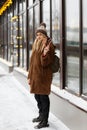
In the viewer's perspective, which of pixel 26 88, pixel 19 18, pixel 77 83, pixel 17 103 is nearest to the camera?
pixel 77 83

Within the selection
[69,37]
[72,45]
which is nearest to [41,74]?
[72,45]

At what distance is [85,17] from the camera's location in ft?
21.2

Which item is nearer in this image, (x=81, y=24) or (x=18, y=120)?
(x=81, y=24)

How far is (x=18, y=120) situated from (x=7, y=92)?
4.23m

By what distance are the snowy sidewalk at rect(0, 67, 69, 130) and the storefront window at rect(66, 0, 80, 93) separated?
73 cm

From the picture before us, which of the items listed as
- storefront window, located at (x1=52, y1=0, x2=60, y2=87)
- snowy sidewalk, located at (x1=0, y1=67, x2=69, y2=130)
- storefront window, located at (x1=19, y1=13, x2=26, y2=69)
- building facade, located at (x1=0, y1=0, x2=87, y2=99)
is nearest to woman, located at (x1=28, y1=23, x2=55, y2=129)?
snowy sidewalk, located at (x1=0, y1=67, x2=69, y2=130)

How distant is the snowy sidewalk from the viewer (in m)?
7.24

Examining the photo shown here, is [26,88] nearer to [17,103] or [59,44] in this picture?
[17,103]

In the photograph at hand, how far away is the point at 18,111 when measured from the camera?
869 centimetres

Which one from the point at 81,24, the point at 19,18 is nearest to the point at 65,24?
the point at 81,24

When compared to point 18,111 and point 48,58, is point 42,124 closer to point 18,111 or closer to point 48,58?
point 48,58

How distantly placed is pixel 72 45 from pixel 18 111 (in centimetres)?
216

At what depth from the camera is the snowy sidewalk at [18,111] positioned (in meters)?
7.24

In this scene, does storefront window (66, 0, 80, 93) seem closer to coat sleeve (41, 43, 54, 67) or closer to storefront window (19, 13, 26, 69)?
coat sleeve (41, 43, 54, 67)
